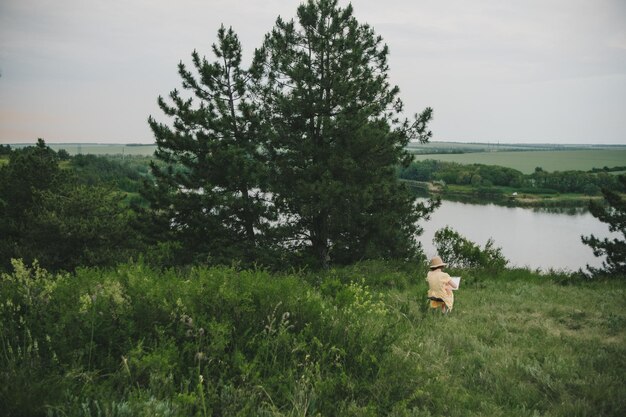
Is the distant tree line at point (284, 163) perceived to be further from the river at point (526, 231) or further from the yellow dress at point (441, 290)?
the river at point (526, 231)

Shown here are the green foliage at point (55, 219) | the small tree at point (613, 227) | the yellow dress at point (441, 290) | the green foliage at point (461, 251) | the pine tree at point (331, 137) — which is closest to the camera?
the yellow dress at point (441, 290)

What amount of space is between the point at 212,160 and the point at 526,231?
229 feet

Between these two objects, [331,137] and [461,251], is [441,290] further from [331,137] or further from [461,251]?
[461,251]

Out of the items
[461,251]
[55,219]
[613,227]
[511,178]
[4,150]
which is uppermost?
[4,150]

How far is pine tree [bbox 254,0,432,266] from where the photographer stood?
52.6 feet

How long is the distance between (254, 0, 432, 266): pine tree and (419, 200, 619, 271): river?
25500mm

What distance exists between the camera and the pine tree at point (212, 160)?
1759cm

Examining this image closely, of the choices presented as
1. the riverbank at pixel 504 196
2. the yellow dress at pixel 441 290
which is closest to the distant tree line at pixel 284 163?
the yellow dress at pixel 441 290

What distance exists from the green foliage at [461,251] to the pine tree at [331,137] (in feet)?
38.0

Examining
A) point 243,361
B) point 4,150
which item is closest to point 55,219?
point 243,361

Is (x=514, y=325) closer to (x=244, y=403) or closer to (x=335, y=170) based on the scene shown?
(x=244, y=403)

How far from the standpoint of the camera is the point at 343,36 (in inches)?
682

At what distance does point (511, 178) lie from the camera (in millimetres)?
123625

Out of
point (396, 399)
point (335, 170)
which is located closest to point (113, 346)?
point (396, 399)
